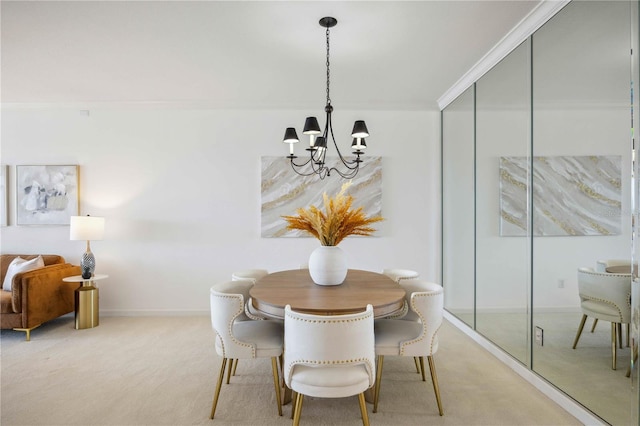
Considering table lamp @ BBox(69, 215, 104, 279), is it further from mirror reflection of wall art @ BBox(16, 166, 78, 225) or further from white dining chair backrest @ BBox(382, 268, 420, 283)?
white dining chair backrest @ BBox(382, 268, 420, 283)

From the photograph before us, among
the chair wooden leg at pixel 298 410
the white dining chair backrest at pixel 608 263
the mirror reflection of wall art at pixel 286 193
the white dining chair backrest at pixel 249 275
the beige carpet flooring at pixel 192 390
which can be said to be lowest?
the beige carpet flooring at pixel 192 390

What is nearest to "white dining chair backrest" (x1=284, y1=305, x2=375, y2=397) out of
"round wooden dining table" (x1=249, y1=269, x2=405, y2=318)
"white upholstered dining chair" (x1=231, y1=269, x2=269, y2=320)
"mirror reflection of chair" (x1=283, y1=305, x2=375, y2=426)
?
"mirror reflection of chair" (x1=283, y1=305, x2=375, y2=426)

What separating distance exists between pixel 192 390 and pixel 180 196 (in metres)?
2.64

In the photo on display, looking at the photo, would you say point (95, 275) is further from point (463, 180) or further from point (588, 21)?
point (588, 21)

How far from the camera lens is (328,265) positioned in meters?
2.66

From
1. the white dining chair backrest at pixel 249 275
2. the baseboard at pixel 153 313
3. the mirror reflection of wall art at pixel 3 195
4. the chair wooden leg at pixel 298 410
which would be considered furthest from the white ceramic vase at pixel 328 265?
the mirror reflection of wall art at pixel 3 195

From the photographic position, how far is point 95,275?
4.43 meters

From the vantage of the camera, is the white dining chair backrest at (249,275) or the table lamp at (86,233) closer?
the white dining chair backrest at (249,275)

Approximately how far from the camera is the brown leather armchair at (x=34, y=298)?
3.75 metres

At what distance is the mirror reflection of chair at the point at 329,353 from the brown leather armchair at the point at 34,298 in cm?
332

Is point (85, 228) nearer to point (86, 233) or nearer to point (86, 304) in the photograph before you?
point (86, 233)

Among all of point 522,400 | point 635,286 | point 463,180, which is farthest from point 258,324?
point 463,180

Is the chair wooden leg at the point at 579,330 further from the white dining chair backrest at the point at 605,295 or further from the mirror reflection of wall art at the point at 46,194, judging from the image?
the mirror reflection of wall art at the point at 46,194

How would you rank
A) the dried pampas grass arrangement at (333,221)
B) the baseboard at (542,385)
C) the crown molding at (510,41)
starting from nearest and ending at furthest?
the baseboard at (542,385), the crown molding at (510,41), the dried pampas grass arrangement at (333,221)
